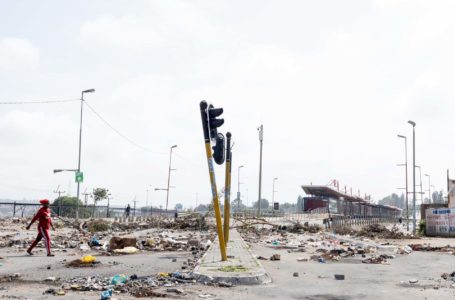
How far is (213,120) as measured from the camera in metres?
11.8

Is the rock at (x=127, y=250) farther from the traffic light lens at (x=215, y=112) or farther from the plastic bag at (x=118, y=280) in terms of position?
the plastic bag at (x=118, y=280)

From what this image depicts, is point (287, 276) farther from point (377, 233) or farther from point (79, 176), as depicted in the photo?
point (79, 176)

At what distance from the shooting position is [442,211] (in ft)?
109

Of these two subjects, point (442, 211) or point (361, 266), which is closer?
point (361, 266)

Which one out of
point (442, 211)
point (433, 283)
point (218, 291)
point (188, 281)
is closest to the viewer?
point (218, 291)

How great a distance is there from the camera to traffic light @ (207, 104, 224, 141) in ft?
38.3

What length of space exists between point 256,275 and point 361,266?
4820mm

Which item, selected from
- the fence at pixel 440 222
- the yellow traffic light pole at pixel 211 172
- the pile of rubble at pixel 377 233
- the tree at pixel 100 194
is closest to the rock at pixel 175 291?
the yellow traffic light pole at pixel 211 172

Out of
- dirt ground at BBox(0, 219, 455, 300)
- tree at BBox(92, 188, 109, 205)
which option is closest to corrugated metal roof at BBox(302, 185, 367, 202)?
tree at BBox(92, 188, 109, 205)

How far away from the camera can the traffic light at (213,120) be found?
11.7 m

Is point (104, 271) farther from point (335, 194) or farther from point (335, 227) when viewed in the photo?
point (335, 194)

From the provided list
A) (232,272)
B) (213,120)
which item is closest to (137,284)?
(232,272)

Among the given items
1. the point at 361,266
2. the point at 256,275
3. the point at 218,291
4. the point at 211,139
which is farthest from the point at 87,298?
the point at 361,266

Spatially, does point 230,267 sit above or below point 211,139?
below
